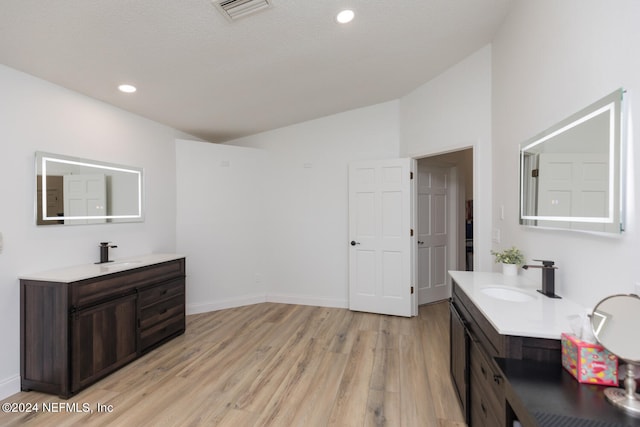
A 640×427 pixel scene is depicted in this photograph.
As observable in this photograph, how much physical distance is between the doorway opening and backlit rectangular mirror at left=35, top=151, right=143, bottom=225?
3.62m

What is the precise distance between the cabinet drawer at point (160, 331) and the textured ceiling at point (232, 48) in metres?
2.36

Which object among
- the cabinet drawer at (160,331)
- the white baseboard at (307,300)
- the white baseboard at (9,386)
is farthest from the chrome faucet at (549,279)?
the white baseboard at (9,386)

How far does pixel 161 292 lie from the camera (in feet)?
10.1

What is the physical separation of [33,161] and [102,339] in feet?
5.18

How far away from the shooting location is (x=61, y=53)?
2.14 meters

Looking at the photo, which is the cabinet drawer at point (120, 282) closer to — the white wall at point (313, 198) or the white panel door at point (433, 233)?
the white wall at point (313, 198)

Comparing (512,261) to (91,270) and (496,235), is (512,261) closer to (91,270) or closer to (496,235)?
(496,235)

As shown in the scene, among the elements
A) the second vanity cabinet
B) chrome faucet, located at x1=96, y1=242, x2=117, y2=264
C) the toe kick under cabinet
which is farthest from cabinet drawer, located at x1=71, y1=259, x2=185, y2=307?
the second vanity cabinet

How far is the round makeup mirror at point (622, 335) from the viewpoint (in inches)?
36.3

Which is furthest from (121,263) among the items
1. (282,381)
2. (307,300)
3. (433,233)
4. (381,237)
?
(433,233)

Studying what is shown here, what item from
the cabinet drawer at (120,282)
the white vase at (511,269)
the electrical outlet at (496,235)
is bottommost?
the cabinet drawer at (120,282)

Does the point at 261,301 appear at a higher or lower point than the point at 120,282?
lower

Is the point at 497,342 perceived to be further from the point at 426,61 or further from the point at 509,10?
the point at 426,61

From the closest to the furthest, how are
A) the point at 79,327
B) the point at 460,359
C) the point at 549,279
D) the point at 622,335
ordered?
the point at 622,335
the point at 549,279
the point at 460,359
the point at 79,327
